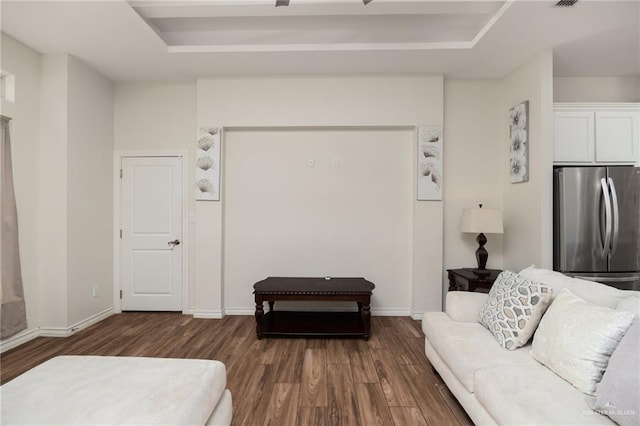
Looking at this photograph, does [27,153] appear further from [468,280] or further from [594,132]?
[594,132]

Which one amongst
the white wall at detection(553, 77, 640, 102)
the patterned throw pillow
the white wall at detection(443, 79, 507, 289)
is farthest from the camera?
the white wall at detection(443, 79, 507, 289)

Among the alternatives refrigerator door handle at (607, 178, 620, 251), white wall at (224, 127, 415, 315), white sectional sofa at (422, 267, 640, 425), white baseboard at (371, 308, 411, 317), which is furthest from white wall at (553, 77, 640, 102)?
white baseboard at (371, 308, 411, 317)

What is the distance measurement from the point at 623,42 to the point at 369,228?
10.2ft

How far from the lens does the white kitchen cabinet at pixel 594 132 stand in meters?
3.03

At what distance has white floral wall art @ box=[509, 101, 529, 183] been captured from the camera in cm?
316

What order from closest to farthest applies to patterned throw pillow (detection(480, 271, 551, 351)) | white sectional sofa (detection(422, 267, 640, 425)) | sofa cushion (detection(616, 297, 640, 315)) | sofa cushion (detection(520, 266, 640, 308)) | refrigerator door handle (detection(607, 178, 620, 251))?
white sectional sofa (detection(422, 267, 640, 425)), sofa cushion (detection(616, 297, 640, 315)), sofa cushion (detection(520, 266, 640, 308)), patterned throw pillow (detection(480, 271, 551, 351)), refrigerator door handle (detection(607, 178, 620, 251))

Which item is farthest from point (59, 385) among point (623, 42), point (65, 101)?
point (623, 42)

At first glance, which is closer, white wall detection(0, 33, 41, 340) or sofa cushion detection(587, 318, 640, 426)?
sofa cushion detection(587, 318, 640, 426)

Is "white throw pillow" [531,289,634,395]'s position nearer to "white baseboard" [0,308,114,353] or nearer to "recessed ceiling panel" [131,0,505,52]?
"recessed ceiling panel" [131,0,505,52]

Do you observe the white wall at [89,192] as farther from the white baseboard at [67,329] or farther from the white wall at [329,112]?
the white wall at [329,112]

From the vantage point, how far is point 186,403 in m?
1.24

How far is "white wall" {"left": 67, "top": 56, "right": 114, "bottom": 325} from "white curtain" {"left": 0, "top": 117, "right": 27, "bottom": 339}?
383mm

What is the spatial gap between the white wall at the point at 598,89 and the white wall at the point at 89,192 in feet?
17.9

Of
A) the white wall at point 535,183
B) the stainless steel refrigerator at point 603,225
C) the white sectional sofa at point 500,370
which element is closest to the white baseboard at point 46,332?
the white sectional sofa at point 500,370
